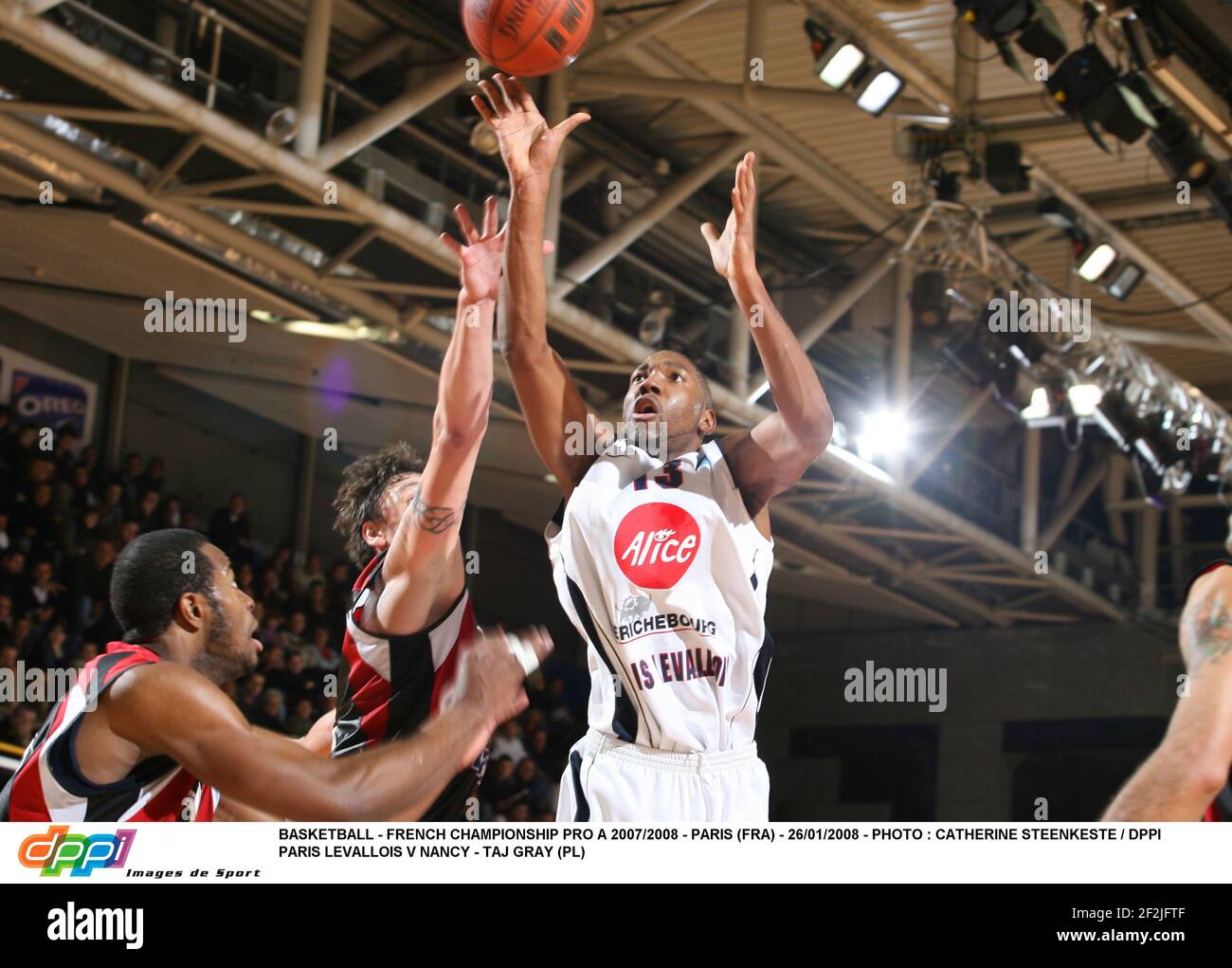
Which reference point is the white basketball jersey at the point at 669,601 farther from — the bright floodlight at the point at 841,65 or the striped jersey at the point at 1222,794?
the bright floodlight at the point at 841,65

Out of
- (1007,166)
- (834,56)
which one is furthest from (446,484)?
(1007,166)

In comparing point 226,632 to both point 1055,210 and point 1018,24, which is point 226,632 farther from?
point 1055,210

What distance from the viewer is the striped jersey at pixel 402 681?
4.12 metres

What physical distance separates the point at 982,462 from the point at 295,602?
7857 millimetres

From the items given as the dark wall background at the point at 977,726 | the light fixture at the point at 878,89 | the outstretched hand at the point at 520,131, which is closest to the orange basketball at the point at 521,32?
the outstretched hand at the point at 520,131

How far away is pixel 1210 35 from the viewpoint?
25.6 feet

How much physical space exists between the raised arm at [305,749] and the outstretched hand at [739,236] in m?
1.36

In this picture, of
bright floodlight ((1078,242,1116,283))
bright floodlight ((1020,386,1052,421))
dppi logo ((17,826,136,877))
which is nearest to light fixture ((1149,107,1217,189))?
bright floodlight ((1078,242,1116,283))

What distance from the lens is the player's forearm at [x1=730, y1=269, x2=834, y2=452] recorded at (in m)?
4.17

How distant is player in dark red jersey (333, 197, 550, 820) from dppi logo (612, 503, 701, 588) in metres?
0.45

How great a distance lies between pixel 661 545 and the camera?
4.23m

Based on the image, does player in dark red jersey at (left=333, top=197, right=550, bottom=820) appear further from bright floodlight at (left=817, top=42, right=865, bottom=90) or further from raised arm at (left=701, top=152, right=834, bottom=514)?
bright floodlight at (left=817, top=42, right=865, bottom=90)

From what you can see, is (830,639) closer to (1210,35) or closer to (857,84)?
(857,84)

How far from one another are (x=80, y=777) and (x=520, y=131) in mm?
2098
